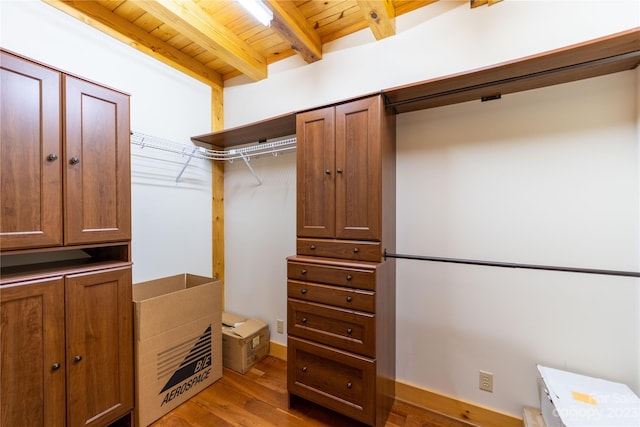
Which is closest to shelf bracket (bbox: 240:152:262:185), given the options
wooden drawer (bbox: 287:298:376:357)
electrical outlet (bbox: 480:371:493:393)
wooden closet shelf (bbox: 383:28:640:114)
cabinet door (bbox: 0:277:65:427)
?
wooden drawer (bbox: 287:298:376:357)

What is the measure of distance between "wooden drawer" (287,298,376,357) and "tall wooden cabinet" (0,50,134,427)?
1020 millimetres

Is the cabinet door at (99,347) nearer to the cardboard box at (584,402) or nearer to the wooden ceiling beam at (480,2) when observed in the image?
the cardboard box at (584,402)

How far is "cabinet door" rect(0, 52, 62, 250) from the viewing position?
3.77ft

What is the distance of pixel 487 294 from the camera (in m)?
1.61

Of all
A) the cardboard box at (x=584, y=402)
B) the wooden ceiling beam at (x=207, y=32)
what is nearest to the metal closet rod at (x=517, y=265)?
the cardboard box at (x=584, y=402)

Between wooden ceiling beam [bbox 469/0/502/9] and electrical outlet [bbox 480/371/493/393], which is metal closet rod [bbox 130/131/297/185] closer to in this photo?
wooden ceiling beam [bbox 469/0/502/9]

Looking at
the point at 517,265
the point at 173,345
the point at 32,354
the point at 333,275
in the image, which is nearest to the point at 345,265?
the point at 333,275

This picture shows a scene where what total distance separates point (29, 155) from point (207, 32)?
4.54 feet

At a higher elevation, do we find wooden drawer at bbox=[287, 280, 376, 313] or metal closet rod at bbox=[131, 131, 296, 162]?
metal closet rod at bbox=[131, 131, 296, 162]

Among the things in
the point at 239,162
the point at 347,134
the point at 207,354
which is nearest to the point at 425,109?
the point at 347,134

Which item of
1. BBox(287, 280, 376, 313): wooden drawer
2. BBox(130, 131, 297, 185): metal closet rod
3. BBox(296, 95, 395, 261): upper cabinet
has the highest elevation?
BBox(130, 131, 297, 185): metal closet rod

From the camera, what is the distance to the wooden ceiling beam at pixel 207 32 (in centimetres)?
168

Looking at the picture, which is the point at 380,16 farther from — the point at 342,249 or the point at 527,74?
the point at 342,249

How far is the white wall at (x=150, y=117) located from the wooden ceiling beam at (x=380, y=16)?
1737 millimetres
